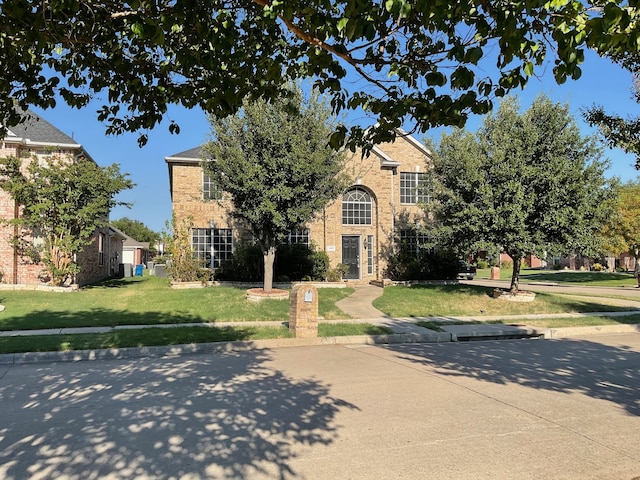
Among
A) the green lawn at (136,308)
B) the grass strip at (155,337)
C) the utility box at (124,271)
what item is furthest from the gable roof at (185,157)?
the utility box at (124,271)

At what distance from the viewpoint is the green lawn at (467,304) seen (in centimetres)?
1570

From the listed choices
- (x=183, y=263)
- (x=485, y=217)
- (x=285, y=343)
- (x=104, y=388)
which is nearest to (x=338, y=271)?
(x=183, y=263)

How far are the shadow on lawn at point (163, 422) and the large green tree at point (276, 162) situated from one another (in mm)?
9195

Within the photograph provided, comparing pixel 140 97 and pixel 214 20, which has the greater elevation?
pixel 214 20

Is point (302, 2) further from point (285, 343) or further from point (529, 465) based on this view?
point (285, 343)

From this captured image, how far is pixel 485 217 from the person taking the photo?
15969 mm

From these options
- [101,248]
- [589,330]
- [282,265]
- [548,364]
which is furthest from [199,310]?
[101,248]

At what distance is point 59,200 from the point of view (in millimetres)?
19562

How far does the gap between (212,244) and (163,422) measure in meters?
19.9

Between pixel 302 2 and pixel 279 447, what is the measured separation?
406 centimetres

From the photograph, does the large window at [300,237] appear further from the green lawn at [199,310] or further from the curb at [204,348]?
the curb at [204,348]

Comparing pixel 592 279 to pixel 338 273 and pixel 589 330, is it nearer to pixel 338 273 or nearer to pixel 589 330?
pixel 338 273

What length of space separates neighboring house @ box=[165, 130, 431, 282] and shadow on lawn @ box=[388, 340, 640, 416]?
1403 centimetres

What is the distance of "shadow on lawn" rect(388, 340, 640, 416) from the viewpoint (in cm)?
661
